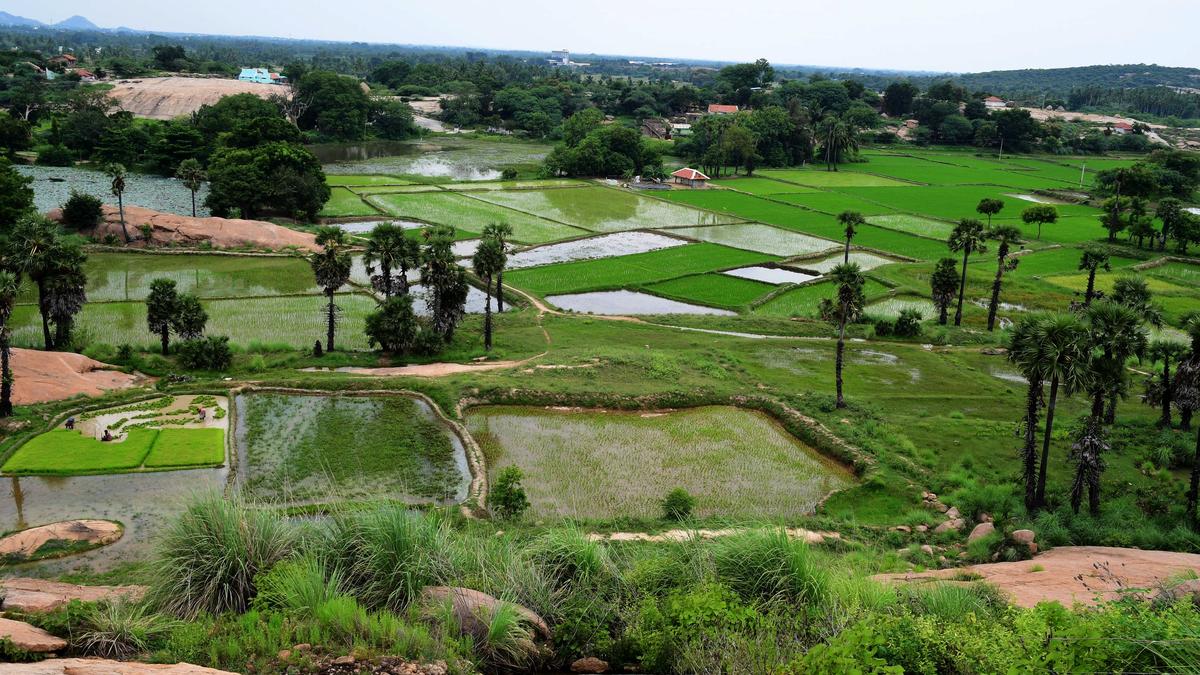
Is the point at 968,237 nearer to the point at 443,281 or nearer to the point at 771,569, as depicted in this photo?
the point at 443,281

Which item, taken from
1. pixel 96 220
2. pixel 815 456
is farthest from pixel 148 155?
pixel 815 456

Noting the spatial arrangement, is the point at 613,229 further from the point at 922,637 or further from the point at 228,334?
the point at 922,637

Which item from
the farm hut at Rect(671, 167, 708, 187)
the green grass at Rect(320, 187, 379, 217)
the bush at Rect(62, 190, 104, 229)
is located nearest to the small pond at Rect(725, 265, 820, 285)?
the green grass at Rect(320, 187, 379, 217)

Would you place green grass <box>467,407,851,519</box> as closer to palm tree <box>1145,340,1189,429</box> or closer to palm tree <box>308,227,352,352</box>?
palm tree <box>308,227,352,352</box>

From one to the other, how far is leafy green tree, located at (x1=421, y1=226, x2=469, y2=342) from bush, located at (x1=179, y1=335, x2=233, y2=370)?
28.8 feet

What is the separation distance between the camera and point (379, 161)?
97.1 metres

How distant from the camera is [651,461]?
27172mm

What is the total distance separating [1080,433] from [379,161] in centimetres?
8637

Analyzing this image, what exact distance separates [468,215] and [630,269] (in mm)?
19191

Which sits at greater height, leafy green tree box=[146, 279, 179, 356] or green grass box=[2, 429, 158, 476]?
leafy green tree box=[146, 279, 179, 356]

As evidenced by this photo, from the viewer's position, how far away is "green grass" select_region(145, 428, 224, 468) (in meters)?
24.8

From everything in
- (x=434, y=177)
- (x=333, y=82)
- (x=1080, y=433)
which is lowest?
(x=1080, y=433)

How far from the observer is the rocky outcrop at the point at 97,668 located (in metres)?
10.7

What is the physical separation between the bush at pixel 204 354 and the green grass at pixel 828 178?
234 ft
